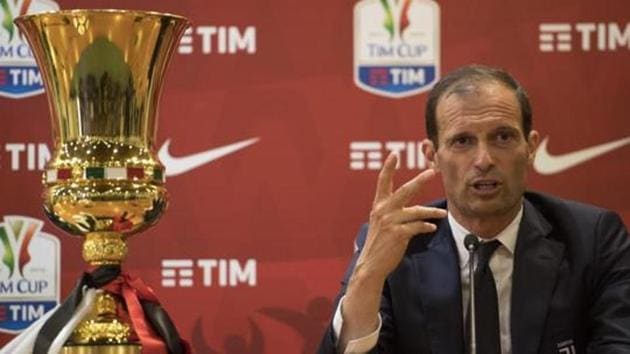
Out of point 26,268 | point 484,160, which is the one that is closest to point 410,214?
point 484,160

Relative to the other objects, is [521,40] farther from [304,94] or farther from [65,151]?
[65,151]

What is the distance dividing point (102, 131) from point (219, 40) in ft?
3.83

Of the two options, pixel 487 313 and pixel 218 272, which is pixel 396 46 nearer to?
pixel 218 272

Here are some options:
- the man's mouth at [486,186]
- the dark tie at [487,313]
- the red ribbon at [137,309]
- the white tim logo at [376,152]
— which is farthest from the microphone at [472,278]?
the white tim logo at [376,152]

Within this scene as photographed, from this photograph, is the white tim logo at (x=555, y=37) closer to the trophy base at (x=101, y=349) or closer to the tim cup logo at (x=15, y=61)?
the tim cup logo at (x=15, y=61)

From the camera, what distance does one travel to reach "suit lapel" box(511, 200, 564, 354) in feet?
7.41

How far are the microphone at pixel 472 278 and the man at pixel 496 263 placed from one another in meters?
0.01

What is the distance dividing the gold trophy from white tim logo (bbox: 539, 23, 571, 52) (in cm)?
133

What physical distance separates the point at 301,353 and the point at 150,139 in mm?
1210

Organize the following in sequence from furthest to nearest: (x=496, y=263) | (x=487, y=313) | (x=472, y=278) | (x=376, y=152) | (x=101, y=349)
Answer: (x=376, y=152), (x=496, y=263), (x=487, y=313), (x=472, y=278), (x=101, y=349)

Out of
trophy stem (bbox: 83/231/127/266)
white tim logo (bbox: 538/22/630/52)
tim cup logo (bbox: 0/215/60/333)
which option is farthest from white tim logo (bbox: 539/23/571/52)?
trophy stem (bbox: 83/231/127/266)

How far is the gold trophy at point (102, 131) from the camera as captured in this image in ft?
6.56

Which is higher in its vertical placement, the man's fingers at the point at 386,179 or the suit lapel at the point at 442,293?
the man's fingers at the point at 386,179

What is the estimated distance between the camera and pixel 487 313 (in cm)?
224
